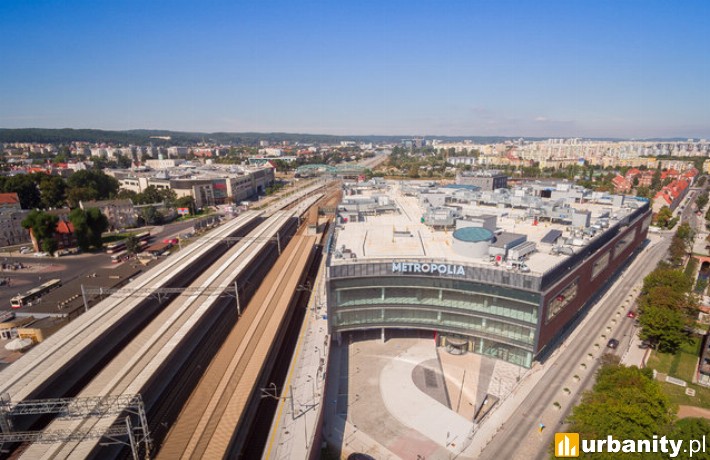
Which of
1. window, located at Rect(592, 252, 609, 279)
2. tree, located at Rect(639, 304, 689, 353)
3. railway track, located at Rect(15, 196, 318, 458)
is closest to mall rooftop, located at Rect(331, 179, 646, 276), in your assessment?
window, located at Rect(592, 252, 609, 279)

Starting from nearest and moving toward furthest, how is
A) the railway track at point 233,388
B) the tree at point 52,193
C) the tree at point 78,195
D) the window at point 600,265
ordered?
the railway track at point 233,388, the window at point 600,265, the tree at point 78,195, the tree at point 52,193

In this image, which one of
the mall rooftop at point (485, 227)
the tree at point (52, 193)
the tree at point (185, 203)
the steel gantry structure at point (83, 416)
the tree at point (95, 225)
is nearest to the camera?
the steel gantry structure at point (83, 416)

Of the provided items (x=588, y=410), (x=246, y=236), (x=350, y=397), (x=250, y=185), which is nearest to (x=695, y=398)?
(x=588, y=410)

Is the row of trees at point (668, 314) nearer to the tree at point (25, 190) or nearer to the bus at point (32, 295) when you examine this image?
the bus at point (32, 295)

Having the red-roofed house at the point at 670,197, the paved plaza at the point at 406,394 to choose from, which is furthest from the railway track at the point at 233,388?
the red-roofed house at the point at 670,197

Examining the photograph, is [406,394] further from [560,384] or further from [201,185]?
[201,185]

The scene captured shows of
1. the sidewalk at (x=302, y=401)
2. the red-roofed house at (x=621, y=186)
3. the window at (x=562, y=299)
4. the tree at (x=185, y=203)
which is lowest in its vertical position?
the sidewalk at (x=302, y=401)

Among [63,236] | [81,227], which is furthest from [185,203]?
[81,227]

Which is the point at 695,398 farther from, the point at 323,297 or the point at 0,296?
the point at 0,296
